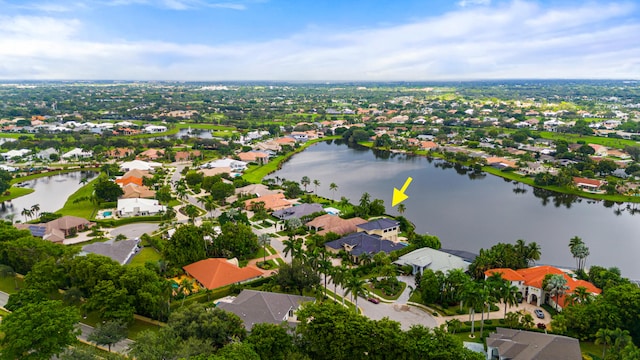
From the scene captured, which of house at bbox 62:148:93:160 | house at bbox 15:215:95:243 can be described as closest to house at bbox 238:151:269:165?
house at bbox 62:148:93:160

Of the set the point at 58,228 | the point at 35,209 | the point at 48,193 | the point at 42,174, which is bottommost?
the point at 48,193

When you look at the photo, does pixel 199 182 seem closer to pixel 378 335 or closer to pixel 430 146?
pixel 378 335

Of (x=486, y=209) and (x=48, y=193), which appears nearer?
(x=486, y=209)

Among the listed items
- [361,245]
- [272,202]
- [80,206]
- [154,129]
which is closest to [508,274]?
[361,245]

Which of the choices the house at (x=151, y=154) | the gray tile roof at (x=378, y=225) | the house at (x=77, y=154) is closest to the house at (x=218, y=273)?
the gray tile roof at (x=378, y=225)

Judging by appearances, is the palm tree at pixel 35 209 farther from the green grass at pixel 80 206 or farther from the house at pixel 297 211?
the house at pixel 297 211

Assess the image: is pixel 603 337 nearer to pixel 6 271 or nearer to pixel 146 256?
pixel 146 256

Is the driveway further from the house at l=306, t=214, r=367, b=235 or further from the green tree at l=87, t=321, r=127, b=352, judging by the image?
the green tree at l=87, t=321, r=127, b=352
